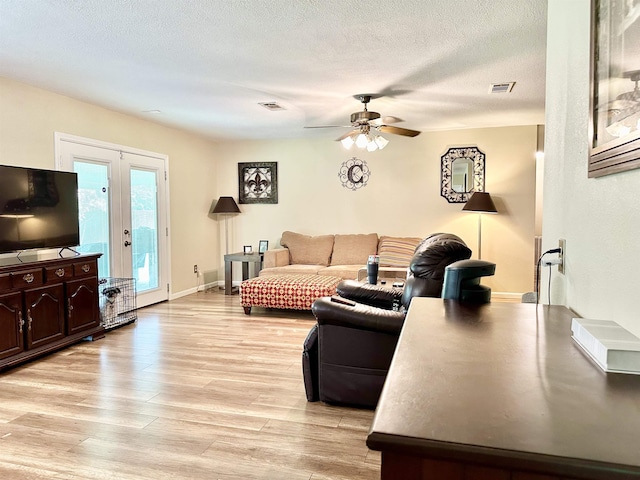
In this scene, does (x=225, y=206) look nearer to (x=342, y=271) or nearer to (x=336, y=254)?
(x=336, y=254)

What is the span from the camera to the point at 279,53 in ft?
10.6

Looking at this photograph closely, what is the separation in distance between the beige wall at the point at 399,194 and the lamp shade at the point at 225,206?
319 mm

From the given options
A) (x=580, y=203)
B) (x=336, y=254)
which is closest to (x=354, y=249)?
(x=336, y=254)

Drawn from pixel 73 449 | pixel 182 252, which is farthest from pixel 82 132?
pixel 73 449

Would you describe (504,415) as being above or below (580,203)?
below

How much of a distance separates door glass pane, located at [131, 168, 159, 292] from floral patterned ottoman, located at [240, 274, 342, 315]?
146 cm

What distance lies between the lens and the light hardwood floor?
208 centimetres

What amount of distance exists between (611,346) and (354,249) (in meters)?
5.48

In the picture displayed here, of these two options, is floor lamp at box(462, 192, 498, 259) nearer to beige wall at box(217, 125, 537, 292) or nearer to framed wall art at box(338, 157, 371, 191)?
beige wall at box(217, 125, 537, 292)

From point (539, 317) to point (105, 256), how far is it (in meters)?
4.82

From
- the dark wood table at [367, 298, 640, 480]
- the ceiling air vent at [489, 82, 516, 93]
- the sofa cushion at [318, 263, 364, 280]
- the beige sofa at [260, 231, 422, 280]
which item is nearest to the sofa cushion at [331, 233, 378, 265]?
the beige sofa at [260, 231, 422, 280]

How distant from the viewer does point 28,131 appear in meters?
3.99

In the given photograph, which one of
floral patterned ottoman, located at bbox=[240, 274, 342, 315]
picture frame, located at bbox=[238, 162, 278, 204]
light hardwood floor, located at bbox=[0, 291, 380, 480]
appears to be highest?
picture frame, located at bbox=[238, 162, 278, 204]

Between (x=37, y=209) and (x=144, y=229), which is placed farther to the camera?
(x=144, y=229)
